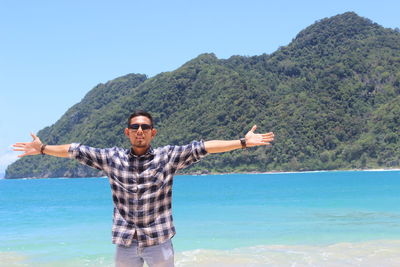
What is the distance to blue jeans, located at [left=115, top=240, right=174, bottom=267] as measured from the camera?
306 cm

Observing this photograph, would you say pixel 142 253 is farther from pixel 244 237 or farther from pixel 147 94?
pixel 147 94

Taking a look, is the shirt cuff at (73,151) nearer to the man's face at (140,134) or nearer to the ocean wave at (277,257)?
the man's face at (140,134)

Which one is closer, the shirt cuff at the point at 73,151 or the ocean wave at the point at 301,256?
the shirt cuff at the point at 73,151

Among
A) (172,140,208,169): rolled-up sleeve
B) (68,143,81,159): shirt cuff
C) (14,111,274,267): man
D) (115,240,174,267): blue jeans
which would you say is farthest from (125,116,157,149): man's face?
(115,240,174,267): blue jeans

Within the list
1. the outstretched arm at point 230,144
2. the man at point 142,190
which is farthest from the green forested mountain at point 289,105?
the man at point 142,190

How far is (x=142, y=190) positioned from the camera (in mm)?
3057

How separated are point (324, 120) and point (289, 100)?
41.7 ft

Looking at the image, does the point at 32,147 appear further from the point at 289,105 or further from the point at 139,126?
the point at 289,105

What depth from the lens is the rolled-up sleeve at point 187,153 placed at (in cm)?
318

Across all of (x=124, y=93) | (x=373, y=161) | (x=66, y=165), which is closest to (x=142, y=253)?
(x=373, y=161)

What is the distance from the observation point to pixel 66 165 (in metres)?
133

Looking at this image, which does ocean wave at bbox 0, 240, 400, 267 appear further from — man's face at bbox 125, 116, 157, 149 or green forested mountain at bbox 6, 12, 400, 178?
green forested mountain at bbox 6, 12, 400, 178

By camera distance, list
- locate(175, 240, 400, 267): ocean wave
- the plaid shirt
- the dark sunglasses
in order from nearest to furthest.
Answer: the plaid shirt → the dark sunglasses → locate(175, 240, 400, 267): ocean wave

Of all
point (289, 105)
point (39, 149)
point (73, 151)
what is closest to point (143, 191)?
point (73, 151)
